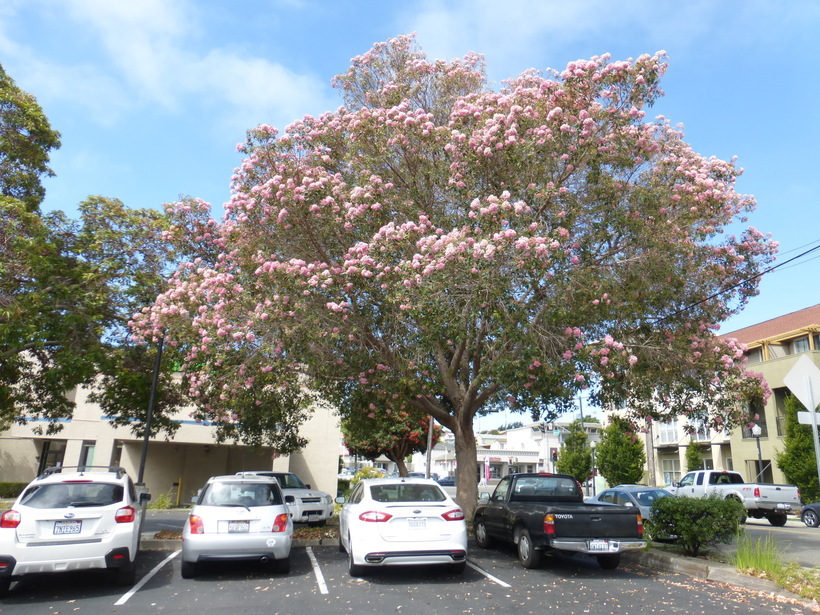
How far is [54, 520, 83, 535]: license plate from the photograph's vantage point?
7.67 metres

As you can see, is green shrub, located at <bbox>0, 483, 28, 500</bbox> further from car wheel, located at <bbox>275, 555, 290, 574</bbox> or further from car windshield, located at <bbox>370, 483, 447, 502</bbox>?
car windshield, located at <bbox>370, 483, 447, 502</bbox>

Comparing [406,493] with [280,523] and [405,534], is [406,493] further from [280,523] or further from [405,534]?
[280,523]

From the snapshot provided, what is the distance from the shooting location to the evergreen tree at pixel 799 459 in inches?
1097

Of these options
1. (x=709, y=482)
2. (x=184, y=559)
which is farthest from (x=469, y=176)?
(x=709, y=482)

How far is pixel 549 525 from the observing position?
918 centimetres

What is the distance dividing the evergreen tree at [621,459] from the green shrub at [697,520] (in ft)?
109

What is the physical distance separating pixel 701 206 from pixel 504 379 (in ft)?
16.9

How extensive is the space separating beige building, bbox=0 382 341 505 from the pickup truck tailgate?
18785mm

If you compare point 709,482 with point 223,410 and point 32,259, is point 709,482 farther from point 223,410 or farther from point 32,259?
point 32,259

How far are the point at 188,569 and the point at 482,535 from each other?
585 cm

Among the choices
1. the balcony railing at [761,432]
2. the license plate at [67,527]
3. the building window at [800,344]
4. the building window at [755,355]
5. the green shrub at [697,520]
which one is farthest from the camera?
the building window at [755,355]

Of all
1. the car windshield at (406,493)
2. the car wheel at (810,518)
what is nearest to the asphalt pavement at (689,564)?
the car windshield at (406,493)

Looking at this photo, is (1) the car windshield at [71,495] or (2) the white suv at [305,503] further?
(2) the white suv at [305,503]

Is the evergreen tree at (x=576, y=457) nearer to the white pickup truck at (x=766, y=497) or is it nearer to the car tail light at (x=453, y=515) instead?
the white pickup truck at (x=766, y=497)
